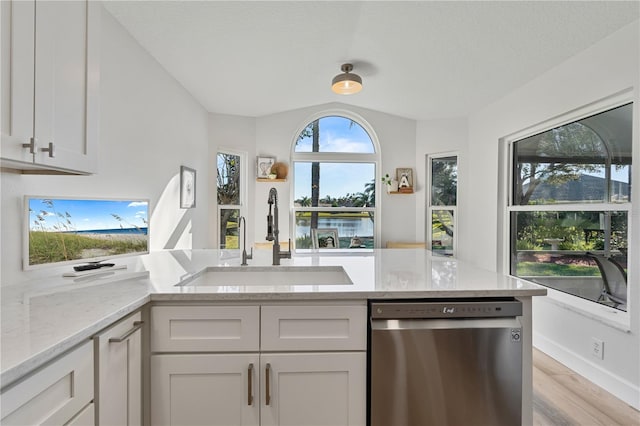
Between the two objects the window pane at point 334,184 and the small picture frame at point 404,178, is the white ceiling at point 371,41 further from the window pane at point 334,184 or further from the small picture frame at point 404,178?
the window pane at point 334,184

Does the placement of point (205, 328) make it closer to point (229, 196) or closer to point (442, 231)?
point (229, 196)

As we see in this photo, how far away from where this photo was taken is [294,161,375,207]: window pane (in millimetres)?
4527

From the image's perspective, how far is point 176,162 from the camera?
3.14 m

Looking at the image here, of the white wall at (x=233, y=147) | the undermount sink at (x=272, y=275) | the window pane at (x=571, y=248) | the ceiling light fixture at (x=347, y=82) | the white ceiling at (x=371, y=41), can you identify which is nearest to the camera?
the undermount sink at (x=272, y=275)

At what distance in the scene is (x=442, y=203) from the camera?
4.39 metres

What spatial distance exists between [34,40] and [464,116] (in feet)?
14.0

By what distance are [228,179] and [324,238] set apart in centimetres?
153

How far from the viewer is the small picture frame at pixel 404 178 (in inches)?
173

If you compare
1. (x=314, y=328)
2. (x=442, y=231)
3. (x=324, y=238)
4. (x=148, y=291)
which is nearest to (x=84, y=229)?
(x=148, y=291)

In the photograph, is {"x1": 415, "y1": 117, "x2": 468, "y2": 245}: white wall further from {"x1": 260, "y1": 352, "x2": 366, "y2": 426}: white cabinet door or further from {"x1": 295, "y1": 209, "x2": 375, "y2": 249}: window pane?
{"x1": 260, "y1": 352, "x2": 366, "y2": 426}: white cabinet door

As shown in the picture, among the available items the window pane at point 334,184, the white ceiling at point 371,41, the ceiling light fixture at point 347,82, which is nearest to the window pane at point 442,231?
the window pane at point 334,184

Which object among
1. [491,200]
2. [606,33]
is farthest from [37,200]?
[491,200]

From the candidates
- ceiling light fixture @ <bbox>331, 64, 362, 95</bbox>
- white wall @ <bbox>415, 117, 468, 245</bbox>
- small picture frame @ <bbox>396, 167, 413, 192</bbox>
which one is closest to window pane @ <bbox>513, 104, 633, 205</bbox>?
white wall @ <bbox>415, 117, 468, 245</bbox>

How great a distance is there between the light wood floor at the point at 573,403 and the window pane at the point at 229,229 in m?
3.41
